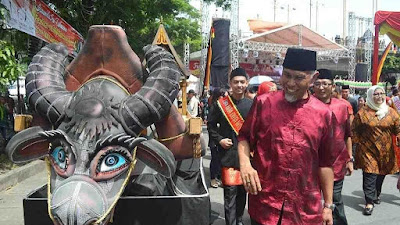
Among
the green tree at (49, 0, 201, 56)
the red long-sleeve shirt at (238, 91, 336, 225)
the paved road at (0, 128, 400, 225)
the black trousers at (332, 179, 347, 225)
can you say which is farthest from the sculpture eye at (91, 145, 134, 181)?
the green tree at (49, 0, 201, 56)

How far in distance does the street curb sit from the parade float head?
3841 millimetres

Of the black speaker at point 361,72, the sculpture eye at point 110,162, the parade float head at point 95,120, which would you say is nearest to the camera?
the parade float head at point 95,120

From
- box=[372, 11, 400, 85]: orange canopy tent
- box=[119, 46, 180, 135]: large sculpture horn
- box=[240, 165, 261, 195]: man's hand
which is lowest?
box=[240, 165, 261, 195]: man's hand

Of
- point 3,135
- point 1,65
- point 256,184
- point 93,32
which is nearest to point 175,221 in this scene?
point 256,184

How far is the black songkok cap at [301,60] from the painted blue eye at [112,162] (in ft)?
4.04

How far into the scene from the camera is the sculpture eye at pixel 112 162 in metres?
2.66

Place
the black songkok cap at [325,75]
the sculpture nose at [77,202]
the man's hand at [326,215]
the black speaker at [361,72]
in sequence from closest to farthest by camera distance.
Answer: the sculpture nose at [77,202], the man's hand at [326,215], the black songkok cap at [325,75], the black speaker at [361,72]

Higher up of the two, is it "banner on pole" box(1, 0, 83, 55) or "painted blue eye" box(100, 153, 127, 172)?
"banner on pole" box(1, 0, 83, 55)

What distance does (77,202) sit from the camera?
2.35 metres

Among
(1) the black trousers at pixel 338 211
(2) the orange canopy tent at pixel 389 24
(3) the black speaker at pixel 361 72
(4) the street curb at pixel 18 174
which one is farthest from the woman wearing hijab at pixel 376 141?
(3) the black speaker at pixel 361 72

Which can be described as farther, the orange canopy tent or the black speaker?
the black speaker

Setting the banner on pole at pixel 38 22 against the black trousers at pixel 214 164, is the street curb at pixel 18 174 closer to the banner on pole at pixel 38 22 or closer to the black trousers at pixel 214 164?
the banner on pole at pixel 38 22

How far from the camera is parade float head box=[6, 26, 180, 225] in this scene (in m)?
2.51

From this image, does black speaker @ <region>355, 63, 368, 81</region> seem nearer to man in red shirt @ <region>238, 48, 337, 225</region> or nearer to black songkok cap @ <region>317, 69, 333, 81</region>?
black songkok cap @ <region>317, 69, 333, 81</region>
